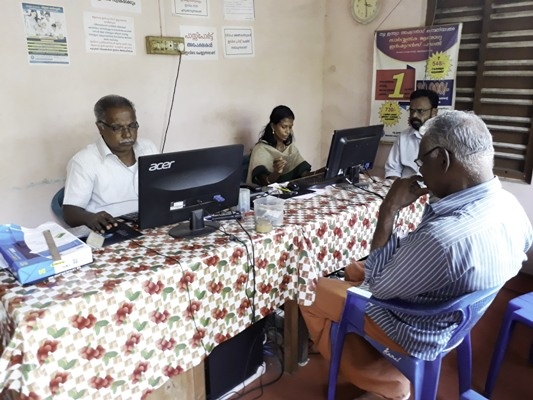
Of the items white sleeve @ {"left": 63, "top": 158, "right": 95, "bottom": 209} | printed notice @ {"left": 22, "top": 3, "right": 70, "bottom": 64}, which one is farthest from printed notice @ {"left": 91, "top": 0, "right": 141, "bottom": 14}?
white sleeve @ {"left": 63, "top": 158, "right": 95, "bottom": 209}

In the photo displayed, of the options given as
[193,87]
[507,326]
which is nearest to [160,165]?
[507,326]

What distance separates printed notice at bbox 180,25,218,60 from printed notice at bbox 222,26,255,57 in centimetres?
11

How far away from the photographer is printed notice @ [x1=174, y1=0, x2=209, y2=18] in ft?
9.37

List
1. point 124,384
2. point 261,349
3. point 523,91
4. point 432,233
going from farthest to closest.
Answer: point 523,91
point 261,349
point 124,384
point 432,233

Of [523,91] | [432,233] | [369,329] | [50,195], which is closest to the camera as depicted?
[432,233]

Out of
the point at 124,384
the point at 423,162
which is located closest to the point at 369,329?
the point at 423,162

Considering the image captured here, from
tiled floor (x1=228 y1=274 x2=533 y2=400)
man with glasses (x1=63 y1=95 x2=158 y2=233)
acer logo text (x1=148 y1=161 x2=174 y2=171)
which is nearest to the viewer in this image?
acer logo text (x1=148 y1=161 x2=174 y2=171)

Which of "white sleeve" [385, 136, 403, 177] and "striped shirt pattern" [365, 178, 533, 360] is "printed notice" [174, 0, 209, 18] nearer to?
"white sleeve" [385, 136, 403, 177]

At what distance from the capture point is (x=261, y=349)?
197 cm

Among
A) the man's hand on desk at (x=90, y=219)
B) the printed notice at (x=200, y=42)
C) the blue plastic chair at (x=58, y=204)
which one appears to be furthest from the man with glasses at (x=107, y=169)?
the printed notice at (x=200, y=42)

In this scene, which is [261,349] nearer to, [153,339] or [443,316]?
[153,339]

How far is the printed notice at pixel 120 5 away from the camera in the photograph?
250cm

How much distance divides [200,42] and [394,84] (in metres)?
1.65

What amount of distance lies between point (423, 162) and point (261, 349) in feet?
3.87
